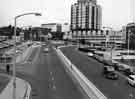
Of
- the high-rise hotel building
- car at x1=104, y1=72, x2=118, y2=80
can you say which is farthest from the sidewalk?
the high-rise hotel building

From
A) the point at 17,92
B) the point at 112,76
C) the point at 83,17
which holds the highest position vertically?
the point at 83,17

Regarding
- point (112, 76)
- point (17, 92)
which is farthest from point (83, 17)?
point (17, 92)

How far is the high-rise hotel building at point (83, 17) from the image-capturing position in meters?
161

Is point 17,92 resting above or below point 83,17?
below

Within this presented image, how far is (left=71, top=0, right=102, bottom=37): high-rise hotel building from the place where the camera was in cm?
16088

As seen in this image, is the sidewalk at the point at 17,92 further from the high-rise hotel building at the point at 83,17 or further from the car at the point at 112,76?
the high-rise hotel building at the point at 83,17

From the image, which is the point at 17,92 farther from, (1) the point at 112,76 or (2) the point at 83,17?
(2) the point at 83,17

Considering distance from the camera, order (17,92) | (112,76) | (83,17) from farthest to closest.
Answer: (83,17) → (112,76) → (17,92)

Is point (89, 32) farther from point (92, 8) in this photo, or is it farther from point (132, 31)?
point (132, 31)

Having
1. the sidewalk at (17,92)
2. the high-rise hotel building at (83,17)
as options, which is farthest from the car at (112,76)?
the high-rise hotel building at (83,17)

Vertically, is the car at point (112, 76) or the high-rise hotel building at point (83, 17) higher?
the high-rise hotel building at point (83, 17)

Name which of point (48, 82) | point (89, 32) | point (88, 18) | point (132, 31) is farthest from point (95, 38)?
point (48, 82)

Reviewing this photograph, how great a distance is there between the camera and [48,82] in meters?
26.5

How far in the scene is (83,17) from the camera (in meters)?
161
